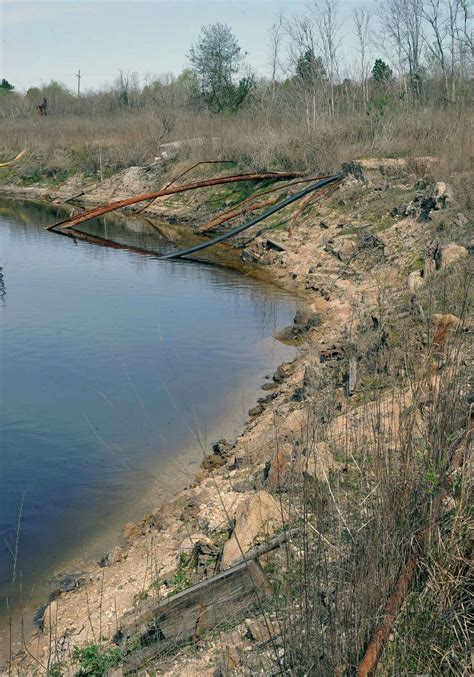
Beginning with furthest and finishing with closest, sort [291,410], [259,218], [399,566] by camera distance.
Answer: [259,218], [291,410], [399,566]

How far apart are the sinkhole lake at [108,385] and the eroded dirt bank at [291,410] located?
0.45 m

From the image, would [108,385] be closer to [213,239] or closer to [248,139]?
[213,239]

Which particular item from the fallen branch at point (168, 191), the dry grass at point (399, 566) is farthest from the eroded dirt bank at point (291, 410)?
the fallen branch at point (168, 191)

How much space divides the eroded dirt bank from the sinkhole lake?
1.47 feet

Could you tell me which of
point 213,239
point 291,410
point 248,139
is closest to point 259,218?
point 213,239

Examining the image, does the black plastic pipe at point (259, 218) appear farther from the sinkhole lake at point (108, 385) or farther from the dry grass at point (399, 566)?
the dry grass at point (399, 566)

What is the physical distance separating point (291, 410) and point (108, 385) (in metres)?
3.16

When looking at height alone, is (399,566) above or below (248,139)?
below

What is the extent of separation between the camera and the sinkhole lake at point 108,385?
7484 mm

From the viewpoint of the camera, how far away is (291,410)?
899cm

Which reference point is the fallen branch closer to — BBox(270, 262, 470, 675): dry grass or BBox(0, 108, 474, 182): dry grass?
BBox(0, 108, 474, 182): dry grass

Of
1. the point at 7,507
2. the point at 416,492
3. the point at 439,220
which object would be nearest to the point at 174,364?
the point at 7,507

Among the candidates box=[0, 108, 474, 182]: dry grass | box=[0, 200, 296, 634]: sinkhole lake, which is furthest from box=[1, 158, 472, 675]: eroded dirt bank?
box=[0, 108, 474, 182]: dry grass

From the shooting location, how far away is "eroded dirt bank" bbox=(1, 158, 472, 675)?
4.69 m
